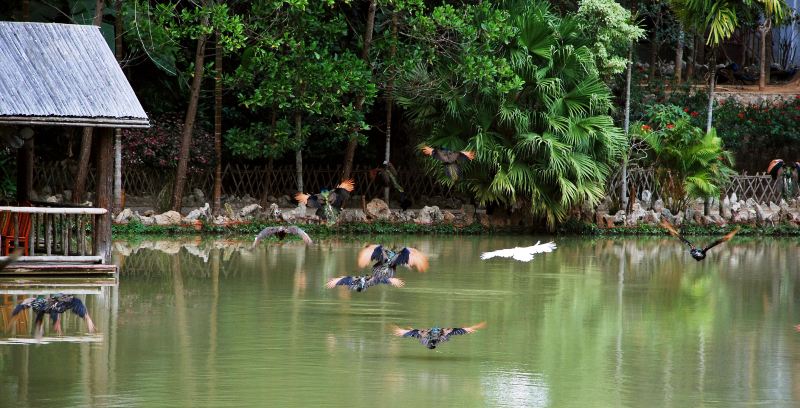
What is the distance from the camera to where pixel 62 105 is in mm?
14531

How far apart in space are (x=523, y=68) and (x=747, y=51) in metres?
12.7

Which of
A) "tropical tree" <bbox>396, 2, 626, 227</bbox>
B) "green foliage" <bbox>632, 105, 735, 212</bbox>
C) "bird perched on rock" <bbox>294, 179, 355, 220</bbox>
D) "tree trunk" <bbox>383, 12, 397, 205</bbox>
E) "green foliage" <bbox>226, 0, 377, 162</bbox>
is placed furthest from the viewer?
"green foliage" <bbox>632, 105, 735, 212</bbox>

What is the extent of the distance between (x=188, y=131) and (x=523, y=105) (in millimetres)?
6265

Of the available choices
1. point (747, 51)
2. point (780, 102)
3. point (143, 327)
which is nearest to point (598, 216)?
point (780, 102)

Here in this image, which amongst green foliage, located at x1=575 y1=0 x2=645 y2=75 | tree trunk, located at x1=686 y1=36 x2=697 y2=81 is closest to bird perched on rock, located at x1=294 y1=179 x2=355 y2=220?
green foliage, located at x1=575 y1=0 x2=645 y2=75

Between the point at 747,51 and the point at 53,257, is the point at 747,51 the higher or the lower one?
the higher one

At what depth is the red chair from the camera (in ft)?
49.1

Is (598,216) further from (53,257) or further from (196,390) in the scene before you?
(196,390)

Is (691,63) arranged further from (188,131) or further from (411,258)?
(411,258)

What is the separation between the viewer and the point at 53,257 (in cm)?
1498

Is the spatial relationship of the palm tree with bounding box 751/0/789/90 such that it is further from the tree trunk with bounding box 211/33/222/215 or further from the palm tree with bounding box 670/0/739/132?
the tree trunk with bounding box 211/33/222/215

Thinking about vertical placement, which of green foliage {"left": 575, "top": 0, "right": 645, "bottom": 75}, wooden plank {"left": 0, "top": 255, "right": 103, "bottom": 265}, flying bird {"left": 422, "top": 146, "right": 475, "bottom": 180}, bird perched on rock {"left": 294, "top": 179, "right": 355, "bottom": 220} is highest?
green foliage {"left": 575, "top": 0, "right": 645, "bottom": 75}

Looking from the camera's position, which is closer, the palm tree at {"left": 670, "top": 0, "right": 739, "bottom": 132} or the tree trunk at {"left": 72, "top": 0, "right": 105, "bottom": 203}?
the tree trunk at {"left": 72, "top": 0, "right": 105, "bottom": 203}

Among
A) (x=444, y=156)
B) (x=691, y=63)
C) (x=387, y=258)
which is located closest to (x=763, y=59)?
(x=691, y=63)
